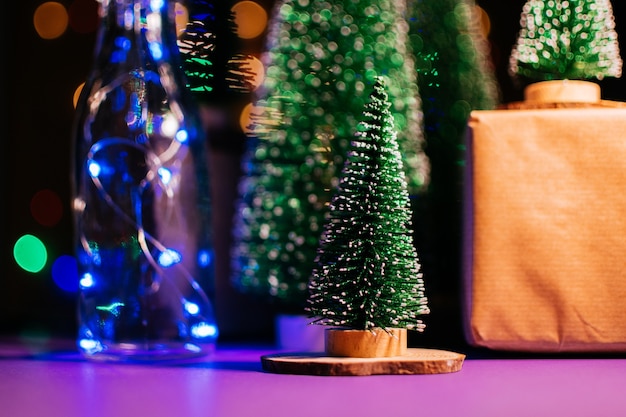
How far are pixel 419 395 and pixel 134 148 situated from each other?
0.73 metres

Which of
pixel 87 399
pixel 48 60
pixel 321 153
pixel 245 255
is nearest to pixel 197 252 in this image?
pixel 245 255

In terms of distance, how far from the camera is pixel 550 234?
4.83 feet

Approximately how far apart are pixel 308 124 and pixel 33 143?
0.91 metres

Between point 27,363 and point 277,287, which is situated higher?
point 277,287

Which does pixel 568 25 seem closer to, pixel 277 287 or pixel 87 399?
pixel 277 287

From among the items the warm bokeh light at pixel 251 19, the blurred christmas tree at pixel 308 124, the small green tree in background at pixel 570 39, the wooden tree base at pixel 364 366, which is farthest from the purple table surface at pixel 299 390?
the warm bokeh light at pixel 251 19

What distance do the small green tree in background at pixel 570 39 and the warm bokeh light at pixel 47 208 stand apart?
49.3 inches

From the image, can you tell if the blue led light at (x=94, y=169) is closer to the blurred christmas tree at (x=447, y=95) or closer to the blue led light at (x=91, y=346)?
the blue led light at (x=91, y=346)

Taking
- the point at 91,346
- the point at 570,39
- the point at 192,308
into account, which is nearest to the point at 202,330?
the point at 192,308

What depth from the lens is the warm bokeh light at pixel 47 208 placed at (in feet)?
7.47

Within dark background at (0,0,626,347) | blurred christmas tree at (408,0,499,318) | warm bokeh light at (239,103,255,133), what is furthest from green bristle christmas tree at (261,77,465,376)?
dark background at (0,0,626,347)

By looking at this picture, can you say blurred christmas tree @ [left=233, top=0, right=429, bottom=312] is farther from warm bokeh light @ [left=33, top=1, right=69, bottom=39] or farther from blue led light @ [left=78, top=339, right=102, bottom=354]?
warm bokeh light @ [left=33, top=1, right=69, bottom=39]

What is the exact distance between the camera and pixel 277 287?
1722mm

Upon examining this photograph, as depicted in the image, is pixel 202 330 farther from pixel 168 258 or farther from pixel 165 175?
pixel 165 175
